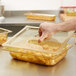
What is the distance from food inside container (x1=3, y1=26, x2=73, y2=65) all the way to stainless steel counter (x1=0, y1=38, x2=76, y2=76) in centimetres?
3

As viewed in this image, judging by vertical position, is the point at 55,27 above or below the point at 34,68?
above

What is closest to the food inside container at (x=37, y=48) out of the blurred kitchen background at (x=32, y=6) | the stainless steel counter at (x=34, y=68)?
the stainless steel counter at (x=34, y=68)

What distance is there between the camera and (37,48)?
45.6 inches

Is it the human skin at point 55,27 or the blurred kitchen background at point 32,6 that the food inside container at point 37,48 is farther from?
the blurred kitchen background at point 32,6

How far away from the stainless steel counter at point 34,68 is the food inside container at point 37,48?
0.10 feet

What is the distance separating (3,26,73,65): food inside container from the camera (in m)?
1.13

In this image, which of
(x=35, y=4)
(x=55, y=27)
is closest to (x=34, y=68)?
(x=55, y=27)

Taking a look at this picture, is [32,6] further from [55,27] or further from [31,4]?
[55,27]

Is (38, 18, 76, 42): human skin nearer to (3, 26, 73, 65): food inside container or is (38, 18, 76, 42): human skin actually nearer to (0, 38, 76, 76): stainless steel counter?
→ (3, 26, 73, 65): food inside container

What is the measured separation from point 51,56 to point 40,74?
12 centimetres

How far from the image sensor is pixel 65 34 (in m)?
1.34

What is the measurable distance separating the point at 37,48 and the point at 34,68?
11cm

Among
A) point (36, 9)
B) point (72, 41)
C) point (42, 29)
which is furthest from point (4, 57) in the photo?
point (36, 9)

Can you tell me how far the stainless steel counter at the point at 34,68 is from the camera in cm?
107
